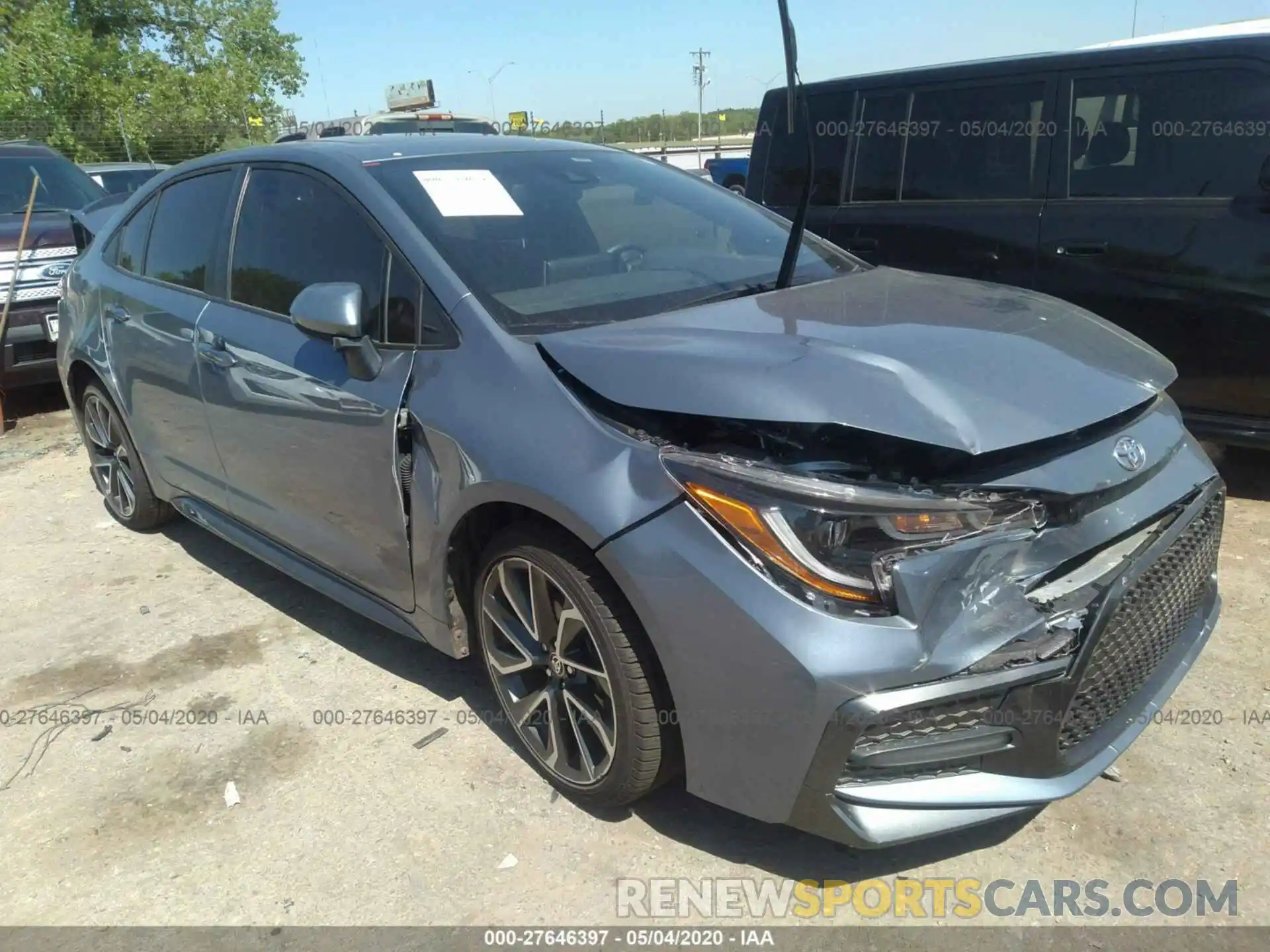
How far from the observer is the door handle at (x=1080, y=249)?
4340 mm

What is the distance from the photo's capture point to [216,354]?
345 cm

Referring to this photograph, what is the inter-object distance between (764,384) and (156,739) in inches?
88.4

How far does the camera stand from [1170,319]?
4184 mm

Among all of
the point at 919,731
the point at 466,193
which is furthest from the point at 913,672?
the point at 466,193

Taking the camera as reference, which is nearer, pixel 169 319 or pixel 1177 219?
pixel 169 319

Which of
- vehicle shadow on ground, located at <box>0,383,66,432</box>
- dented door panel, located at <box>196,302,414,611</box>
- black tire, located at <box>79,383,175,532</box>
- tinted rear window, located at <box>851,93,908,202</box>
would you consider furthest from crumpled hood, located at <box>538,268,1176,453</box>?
vehicle shadow on ground, located at <box>0,383,66,432</box>

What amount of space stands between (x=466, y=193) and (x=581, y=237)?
36 cm

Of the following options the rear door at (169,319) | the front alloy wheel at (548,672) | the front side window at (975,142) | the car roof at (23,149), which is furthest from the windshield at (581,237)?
the car roof at (23,149)

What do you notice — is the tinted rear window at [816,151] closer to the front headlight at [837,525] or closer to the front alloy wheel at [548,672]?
the front alloy wheel at [548,672]

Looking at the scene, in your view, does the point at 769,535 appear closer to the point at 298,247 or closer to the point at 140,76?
the point at 298,247

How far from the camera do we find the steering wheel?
9.82 ft

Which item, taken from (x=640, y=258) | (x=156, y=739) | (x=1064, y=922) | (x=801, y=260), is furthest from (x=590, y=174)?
(x=1064, y=922)

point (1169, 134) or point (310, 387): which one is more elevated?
point (1169, 134)

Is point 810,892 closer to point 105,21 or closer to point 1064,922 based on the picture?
point 1064,922
